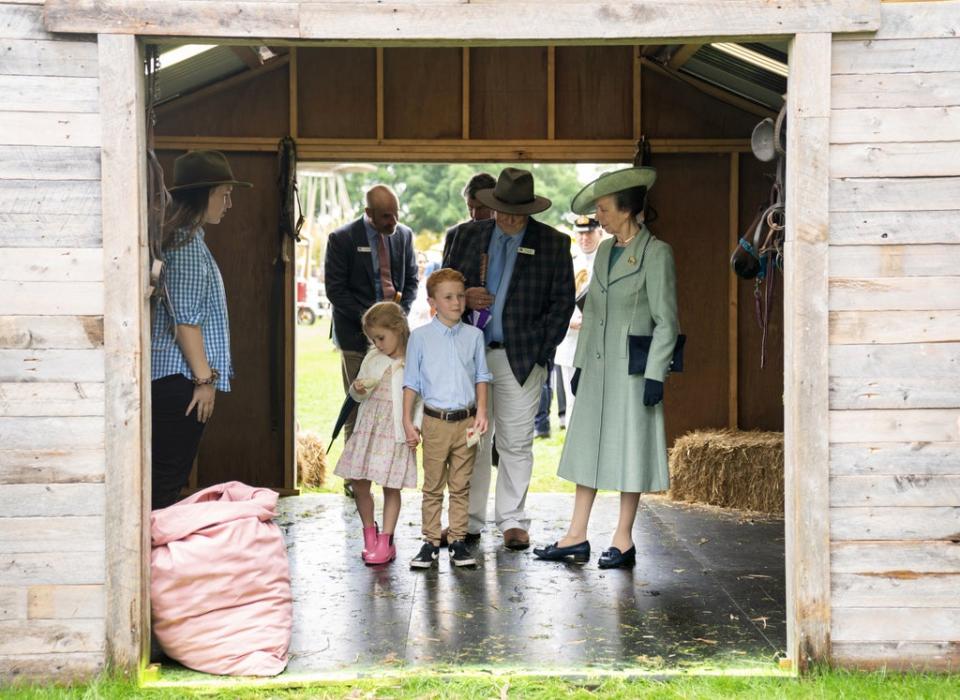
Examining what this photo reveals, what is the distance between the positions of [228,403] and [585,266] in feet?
11.6

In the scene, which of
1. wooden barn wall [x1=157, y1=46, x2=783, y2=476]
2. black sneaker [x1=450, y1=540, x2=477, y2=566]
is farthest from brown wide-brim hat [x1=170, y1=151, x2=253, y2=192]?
wooden barn wall [x1=157, y1=46, x2=783, y2=476]

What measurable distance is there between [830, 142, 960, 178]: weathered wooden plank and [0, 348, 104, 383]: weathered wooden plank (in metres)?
2.52

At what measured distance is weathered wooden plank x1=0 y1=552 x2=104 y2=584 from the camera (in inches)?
156

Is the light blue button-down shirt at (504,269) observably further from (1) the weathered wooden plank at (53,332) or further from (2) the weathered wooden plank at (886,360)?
(1) the weathered wooden plank at (53,332)

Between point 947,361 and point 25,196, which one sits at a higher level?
point 25,196

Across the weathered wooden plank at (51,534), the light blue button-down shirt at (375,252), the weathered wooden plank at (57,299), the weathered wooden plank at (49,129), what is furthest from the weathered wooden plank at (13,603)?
the light blue button-down shirt at (375,252)

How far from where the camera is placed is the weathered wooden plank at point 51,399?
3.97 metres

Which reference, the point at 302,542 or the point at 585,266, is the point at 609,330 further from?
the point at 585,266

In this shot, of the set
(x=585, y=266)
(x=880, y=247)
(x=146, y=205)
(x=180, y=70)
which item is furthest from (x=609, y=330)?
(x=585, y=266)

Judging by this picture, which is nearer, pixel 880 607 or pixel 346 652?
pixel 880 607

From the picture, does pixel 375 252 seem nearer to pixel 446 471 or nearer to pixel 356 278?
pixel 356 278

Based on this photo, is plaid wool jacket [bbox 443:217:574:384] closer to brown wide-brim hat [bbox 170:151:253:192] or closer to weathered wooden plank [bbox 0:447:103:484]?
brown wide-brim hat [bbox 170:151:253:192]

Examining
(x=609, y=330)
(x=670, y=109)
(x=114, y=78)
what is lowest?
(x=609, y=330)

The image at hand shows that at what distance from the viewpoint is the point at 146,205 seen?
4.09m
